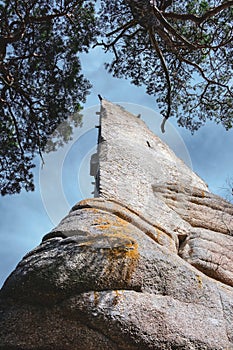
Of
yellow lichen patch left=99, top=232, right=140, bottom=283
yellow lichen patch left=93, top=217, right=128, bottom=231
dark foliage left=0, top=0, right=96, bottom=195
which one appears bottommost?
yellow lichen patch left=99, top=232, right=140, bottom=283

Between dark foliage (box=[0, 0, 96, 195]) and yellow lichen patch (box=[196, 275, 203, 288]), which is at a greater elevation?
dark foliage (box=[0, 0, 96, 195])

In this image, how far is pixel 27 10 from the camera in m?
7.34

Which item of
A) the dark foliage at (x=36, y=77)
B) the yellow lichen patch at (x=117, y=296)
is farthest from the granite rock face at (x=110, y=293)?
the dark foliage at (x=36, y=77)

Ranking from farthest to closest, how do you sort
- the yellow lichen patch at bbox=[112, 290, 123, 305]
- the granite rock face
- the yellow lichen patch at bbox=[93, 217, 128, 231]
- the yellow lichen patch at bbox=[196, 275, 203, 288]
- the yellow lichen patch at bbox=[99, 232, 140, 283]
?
the yellow lichen patch at bbox=[93, 217, 128, 231], the yellow lichen patch at bbox=[196, 275, 203, 288], the yellow lichen patch at bbox=[99, 232, 140, 283], the yellow lichen patch at bbox=[112, 290, 123, 305], the granite rock face

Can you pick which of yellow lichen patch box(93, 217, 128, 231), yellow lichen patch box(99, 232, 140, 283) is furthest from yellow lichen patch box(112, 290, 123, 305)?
yellow lichen patch box(93, 217, 128, 231)

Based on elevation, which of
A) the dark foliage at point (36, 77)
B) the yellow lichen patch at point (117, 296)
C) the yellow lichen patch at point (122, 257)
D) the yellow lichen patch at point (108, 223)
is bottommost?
the yellow lichen patch at point (117, 296)

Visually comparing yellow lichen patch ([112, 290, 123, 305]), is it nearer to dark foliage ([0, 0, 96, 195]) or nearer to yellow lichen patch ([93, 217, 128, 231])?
yellow lichen patch ([93, 217, 128, 231])

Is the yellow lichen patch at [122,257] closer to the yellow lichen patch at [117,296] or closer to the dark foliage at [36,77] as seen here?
the yellow lichen patch at [117,296]

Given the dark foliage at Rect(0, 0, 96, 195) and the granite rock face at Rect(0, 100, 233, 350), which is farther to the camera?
the dark foliage at Rect(0, 0, 96, 195)

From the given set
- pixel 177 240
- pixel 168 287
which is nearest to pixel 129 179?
pixel 177 240

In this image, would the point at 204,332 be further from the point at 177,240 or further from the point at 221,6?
the point at 221,6

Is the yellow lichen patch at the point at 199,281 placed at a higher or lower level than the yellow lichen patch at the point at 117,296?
higher

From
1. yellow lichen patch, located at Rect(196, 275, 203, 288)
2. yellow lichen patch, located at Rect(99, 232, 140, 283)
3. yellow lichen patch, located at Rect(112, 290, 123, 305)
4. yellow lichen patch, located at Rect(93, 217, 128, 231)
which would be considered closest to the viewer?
yellow lichen patch, located at Rect(112, 290, 123, 305)

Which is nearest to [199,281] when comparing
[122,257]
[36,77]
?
[122,257]
